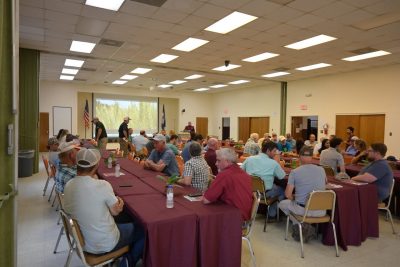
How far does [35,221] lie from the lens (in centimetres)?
412

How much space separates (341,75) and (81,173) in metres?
10.1

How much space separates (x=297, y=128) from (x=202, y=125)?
6.67 m

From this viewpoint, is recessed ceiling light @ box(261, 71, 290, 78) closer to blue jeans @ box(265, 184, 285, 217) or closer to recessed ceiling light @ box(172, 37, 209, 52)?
recessed ceiling light @ box(172, 37, 209, 52)

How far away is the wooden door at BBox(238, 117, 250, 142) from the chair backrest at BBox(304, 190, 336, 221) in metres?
11.5

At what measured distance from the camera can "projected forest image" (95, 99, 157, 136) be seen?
15.1 meters

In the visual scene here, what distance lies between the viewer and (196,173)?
333 cm

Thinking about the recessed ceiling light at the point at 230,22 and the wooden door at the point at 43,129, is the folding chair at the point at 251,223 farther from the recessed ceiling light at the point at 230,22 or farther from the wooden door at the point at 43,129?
the wooden door at the point at 43,129

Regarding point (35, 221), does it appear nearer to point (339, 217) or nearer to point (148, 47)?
point (339, 217)

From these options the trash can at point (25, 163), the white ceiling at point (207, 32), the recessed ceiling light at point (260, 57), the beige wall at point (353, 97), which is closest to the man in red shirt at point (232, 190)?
the white ceiling at point (207, 32)

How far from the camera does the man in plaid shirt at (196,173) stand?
3320 mm

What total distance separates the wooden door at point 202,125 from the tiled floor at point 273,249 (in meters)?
13.1

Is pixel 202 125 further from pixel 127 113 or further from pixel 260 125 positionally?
pixel 127 113

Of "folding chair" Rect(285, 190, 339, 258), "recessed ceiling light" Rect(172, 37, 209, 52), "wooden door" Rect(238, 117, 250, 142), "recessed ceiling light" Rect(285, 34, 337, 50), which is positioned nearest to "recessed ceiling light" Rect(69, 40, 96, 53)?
"recessed ceiling light" Rect(172, 37, 209, 52)

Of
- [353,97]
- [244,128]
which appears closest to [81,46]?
[353,97]
